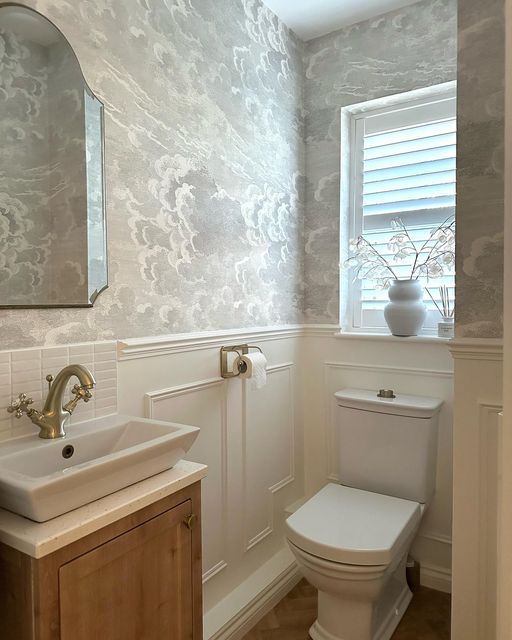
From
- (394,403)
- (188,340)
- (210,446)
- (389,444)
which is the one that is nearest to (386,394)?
(394,403)

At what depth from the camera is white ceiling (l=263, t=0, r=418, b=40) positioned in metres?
2.21

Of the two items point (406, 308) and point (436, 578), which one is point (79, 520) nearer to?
point (406, 308)

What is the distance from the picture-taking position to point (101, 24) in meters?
1.45

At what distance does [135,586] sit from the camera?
1092mm

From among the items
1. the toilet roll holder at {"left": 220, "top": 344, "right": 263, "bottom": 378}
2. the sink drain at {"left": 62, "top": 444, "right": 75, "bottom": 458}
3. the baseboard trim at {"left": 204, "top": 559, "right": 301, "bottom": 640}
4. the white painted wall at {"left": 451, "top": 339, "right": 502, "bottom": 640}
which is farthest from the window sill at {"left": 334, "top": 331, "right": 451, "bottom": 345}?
the sink drain at {"left": 62, "top": 444, "right": 75, "bottom": 458}

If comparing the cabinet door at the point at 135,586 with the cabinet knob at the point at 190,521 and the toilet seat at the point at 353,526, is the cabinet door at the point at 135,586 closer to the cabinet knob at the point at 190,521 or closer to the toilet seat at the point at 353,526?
the cabinet knob at the point at 190,521

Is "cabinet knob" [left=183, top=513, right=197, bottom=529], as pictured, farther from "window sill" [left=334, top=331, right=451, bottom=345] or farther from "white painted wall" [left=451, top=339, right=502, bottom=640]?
"window sill" [left=334, top=331, right=451, bottom=345]

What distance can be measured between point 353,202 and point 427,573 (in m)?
1.88

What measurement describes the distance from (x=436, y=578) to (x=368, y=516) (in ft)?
2.21

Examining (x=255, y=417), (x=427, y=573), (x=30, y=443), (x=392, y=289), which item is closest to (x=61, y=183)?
(x=30, y=443)

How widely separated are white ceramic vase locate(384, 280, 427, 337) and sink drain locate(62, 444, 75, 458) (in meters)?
1.57

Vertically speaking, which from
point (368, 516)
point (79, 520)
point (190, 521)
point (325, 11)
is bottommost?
point (368, 516)

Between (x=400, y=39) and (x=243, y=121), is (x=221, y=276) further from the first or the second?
(x=400, y=39)

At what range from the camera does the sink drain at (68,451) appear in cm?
123
